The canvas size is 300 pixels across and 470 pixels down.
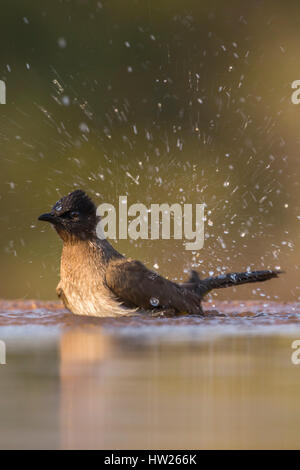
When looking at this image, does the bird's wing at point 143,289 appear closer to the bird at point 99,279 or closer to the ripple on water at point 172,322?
the bird at point 99,279

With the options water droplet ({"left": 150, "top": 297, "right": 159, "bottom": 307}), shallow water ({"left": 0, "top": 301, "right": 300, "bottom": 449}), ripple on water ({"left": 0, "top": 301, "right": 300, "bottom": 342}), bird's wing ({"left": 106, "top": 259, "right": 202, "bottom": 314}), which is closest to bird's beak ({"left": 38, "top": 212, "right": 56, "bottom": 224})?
bird's wing ({"left": 106, "top": 259, "right": 202, "bottom": 314})

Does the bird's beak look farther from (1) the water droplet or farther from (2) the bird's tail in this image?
(2) the bird's tail

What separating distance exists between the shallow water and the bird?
928 millimetres

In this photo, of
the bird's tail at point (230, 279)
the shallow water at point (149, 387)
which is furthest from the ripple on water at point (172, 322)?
the bird's tail at point (230, 279)

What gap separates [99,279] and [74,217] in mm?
584

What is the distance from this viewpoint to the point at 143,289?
686cm

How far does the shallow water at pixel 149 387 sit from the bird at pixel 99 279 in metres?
0.93

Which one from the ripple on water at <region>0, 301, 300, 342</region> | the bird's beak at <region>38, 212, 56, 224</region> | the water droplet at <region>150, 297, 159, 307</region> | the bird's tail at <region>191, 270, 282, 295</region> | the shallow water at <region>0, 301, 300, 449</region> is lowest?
the shallow water at <region>0, 301, 300, 449</region>

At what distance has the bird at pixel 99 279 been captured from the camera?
677 centimetres

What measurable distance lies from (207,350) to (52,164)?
8.17 meters

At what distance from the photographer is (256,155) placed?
12336mm

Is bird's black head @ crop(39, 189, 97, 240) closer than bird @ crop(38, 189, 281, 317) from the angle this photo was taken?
No

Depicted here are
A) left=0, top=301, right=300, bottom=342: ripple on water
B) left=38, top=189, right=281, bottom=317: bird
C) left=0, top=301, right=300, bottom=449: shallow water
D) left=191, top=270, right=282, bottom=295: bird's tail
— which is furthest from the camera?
left=191, top=270, right=282, bottom=295: bird's tail

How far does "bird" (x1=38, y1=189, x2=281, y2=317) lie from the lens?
22.2 feet
